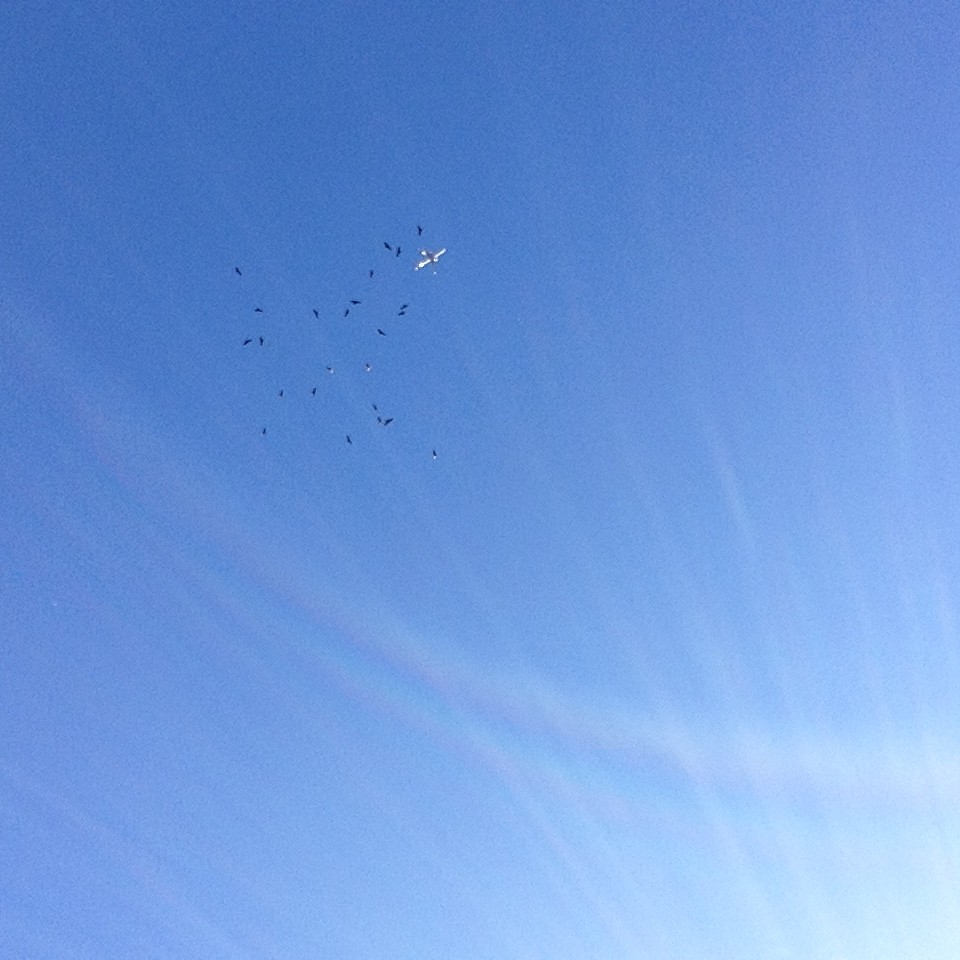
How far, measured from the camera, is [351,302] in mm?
52938

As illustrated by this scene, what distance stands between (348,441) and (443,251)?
1518 centimetres

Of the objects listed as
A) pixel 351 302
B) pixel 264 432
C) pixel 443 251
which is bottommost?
pixel 264 432

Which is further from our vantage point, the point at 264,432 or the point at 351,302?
the point at 264,432

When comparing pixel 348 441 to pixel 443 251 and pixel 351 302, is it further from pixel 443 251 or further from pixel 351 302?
pixel 443 251

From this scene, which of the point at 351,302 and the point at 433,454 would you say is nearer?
the point at 351,302

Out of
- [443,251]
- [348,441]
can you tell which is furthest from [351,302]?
[348,441]

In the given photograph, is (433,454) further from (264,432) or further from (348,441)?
(264,432)

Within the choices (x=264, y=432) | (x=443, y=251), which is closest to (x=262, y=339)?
(x=264, y=432)

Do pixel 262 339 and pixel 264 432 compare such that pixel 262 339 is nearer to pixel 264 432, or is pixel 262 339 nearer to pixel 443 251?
pixel 264 432

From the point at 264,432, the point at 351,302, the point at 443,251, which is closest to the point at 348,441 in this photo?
the point at 264,432

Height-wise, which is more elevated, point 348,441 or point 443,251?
point 443,251

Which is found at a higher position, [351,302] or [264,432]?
[351,302]

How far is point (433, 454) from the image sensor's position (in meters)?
58.0

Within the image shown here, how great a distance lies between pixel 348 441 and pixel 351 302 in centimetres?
1103
